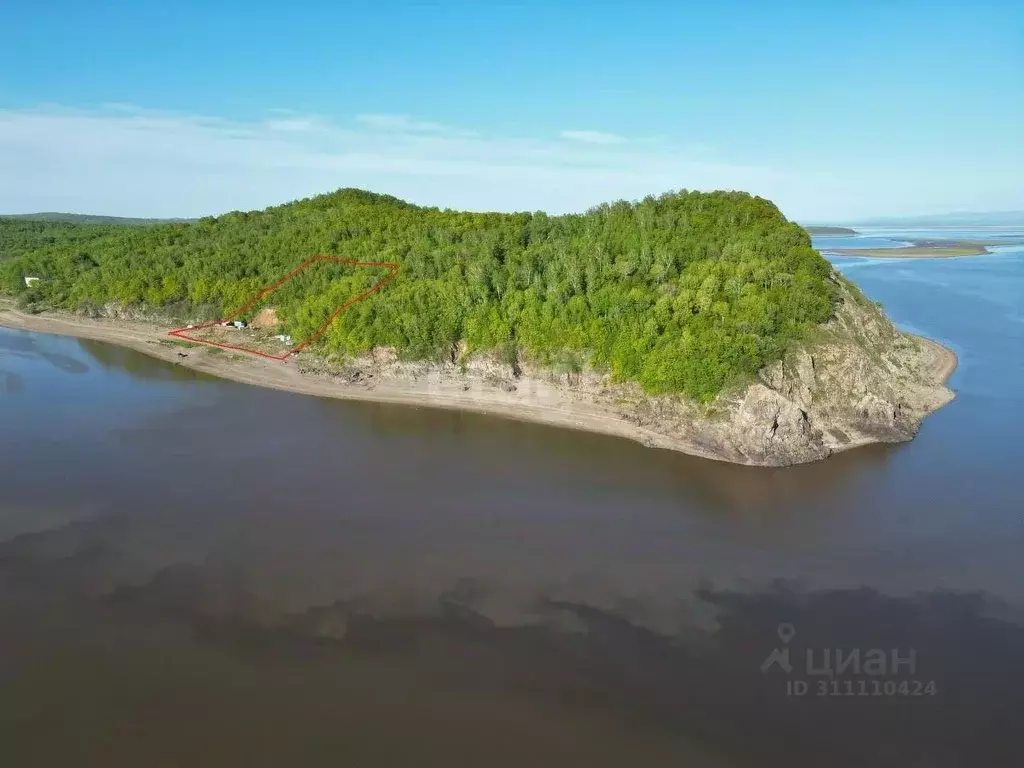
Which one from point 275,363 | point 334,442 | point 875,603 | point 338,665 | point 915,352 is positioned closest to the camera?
point 338,665

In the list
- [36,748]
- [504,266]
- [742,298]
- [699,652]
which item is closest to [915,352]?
[742,298]

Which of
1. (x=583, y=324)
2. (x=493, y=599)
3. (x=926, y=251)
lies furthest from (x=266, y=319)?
(x=926, y=251)

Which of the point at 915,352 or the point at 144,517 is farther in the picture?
the point at 915,352

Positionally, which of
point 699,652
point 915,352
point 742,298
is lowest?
point 699,652

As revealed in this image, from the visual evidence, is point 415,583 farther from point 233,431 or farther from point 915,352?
point 915,352

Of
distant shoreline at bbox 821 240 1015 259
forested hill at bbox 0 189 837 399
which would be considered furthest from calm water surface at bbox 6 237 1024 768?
distant shoreline at bbox 821 240 1015 259

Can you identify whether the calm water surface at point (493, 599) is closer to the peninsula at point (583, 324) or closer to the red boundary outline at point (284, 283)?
the peninsula at point (583, 324)

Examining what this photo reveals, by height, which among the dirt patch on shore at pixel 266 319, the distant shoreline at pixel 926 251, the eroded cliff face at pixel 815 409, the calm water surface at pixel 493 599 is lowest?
the calm water surface at pixel 493 599

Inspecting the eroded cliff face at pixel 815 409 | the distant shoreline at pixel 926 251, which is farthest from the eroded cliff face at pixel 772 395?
the distant shoreline at pixel 926 251

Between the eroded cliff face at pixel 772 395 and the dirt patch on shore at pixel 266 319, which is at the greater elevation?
the dirt patch on shore at pixel 266 319
